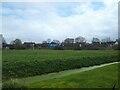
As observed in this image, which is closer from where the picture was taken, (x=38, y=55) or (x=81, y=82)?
(x=81, y=82)

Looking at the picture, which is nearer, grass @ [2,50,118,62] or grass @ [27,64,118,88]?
grass @ [27,64,118,88]

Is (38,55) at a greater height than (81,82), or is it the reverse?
(38,55)

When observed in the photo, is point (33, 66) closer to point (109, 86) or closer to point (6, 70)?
Answer: point (6, 70)

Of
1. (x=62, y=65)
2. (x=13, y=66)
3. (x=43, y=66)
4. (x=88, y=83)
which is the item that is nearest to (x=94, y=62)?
(x=62, y=65)

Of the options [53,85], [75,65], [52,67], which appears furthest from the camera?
[75,65]

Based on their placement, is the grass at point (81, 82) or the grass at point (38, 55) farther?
the grass at point (38, 55)

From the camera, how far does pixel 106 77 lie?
2184cm

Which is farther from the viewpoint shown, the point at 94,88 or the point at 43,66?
the point at 43,66

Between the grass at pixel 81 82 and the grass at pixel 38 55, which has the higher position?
the grass at pixel 38 55

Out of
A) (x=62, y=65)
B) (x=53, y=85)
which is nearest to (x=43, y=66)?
(x=62, y=65)

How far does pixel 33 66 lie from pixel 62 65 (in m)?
5.07

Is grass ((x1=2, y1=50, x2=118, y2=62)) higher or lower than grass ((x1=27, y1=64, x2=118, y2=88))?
above

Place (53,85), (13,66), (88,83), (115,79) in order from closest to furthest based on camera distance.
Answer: (53,85) < (88,83) < (115,79) < (13,66)

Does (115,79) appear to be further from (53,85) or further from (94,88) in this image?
(53,85)
